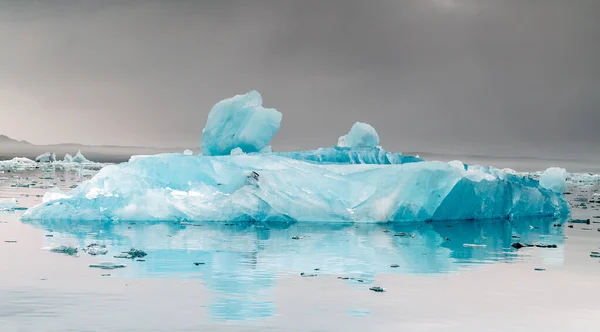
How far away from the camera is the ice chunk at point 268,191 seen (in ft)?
66.9

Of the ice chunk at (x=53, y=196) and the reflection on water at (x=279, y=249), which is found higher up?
the ice chunk at (x=53, y=196)

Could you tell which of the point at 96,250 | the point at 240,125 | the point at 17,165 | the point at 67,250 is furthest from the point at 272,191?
the point at 17,165

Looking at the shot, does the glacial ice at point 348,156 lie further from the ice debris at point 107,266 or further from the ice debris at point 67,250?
the ice debris at point 107,266

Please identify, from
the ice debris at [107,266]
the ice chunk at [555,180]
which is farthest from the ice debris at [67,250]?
the ice chunk at [555,180]

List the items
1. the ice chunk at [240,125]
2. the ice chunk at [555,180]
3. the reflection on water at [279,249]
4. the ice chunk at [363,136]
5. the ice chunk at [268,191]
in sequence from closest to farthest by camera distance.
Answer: the reflection on water at [279,249], the ice chunk at [268,191], the ice chunk at [240,125], the ice chunk at [363,136], the ice chunk at [555,180]

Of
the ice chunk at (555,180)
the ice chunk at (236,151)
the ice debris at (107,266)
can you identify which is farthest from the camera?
the ice chunk at (555,180)

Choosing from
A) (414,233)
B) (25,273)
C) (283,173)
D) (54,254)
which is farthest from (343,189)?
(25,273)

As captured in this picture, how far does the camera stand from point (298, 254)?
1459 centimetres

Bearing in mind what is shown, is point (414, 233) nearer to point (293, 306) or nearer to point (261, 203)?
point (261, 203)

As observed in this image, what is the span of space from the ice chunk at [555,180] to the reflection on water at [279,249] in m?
6.94

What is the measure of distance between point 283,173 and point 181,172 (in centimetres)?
284

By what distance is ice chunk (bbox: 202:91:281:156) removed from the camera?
80.2 feet

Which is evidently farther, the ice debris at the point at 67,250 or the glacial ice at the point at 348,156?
the glacial ice at the point at 348,156

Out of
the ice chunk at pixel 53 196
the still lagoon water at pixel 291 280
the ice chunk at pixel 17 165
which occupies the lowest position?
the still lagoon water at pixel 291 280
